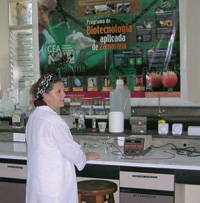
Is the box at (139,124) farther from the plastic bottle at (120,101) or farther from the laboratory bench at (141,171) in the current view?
the plastic bottle at (120,101)

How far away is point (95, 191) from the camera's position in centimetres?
216

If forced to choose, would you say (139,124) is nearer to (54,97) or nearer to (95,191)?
(95,191)

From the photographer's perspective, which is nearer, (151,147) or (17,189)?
(17,189)

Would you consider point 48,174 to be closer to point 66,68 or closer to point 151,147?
point 151,147

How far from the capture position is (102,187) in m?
2.24

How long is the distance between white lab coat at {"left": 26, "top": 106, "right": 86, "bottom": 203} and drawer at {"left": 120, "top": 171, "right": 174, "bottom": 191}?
506 millimetres

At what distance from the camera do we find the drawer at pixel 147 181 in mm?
2113

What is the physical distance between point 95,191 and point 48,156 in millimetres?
542

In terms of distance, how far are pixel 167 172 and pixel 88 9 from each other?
3.17 meters

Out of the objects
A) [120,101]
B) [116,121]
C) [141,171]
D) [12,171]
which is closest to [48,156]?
[141,171]

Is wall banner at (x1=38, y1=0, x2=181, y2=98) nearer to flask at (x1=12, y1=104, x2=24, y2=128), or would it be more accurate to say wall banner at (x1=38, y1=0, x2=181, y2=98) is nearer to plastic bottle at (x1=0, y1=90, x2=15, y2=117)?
plastic bottle at (x1=0, y1=90, x2=15, y2=117)

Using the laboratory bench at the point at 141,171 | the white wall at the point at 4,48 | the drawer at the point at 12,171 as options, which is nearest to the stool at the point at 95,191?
the laboratory bench at the point at 141,171

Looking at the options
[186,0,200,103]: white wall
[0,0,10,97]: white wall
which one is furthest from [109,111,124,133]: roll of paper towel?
[0,0,10,97]: white wall

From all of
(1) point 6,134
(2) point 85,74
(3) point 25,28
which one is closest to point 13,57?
(3) point 25,28
